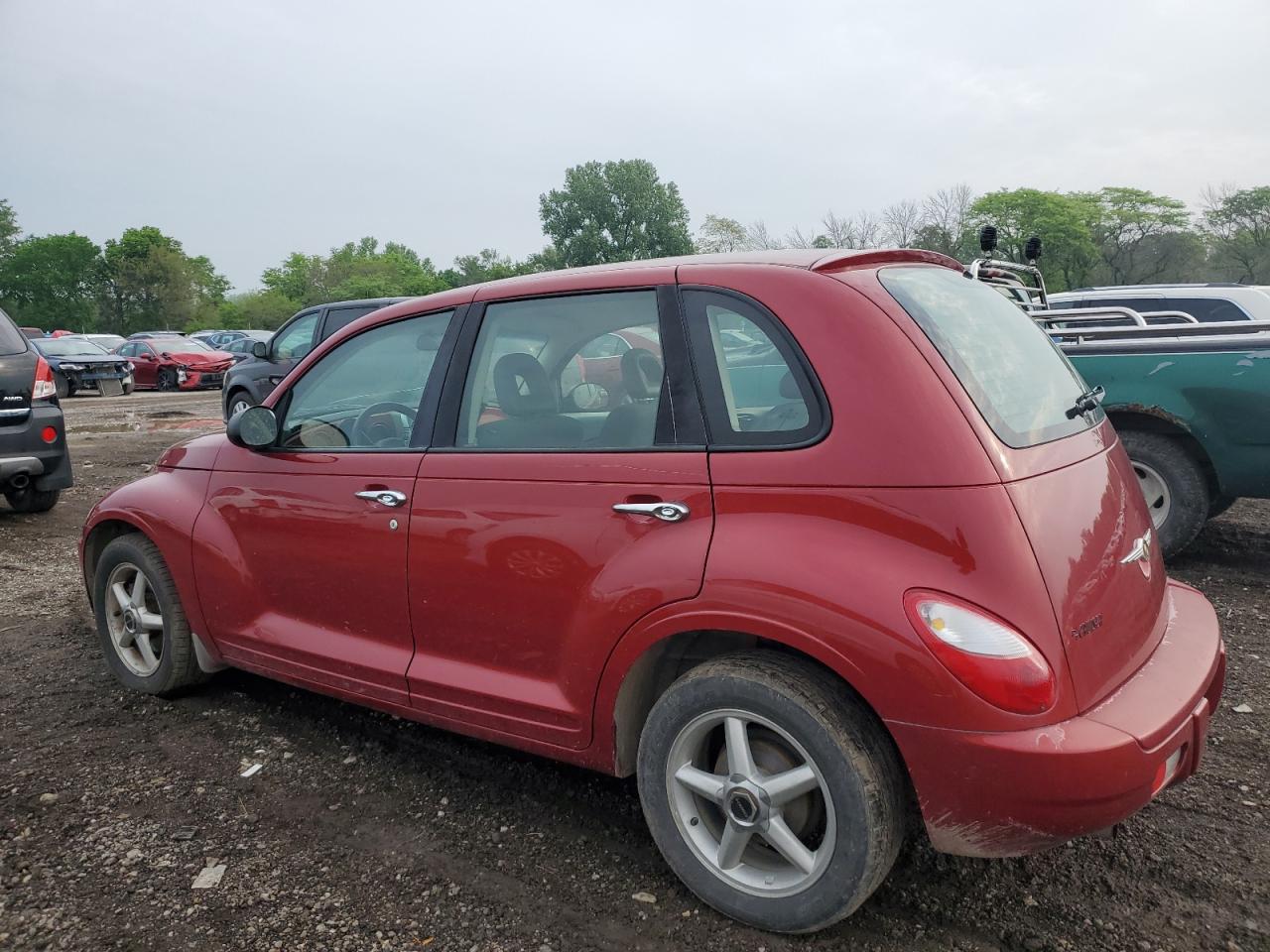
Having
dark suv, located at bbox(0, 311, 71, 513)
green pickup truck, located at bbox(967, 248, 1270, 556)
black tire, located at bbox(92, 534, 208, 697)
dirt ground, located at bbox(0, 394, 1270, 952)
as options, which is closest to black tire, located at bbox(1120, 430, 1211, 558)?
green pickup truck, located at bbox(967, 248, 1270, 556)

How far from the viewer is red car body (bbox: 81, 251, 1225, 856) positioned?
6.93 ft

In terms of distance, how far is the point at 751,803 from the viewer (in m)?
2.37

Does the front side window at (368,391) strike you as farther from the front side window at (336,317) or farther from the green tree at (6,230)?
the green tree at (6,230)

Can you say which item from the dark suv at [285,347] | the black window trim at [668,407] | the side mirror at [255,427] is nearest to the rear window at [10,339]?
the dark suv at [285,347]

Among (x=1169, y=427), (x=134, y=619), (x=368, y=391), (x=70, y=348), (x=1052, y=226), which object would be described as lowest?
(x=134, y=619)

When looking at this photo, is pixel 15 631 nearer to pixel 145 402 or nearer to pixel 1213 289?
pixel 1213 289

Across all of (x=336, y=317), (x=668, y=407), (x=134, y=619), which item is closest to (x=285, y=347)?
(x=336, y=317)

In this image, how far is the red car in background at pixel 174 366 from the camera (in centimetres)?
2430

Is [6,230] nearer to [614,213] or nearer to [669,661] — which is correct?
[614,213]

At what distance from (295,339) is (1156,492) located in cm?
1037

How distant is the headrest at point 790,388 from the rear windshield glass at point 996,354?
36cm

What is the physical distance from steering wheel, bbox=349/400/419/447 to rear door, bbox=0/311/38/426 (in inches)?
206

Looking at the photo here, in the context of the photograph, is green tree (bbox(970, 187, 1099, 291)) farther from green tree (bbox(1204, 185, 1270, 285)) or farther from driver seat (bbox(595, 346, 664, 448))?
driver seat (bbox(595, 346, 664, 448))

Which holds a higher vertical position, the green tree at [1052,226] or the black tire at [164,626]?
the green tree at [1052,226]
